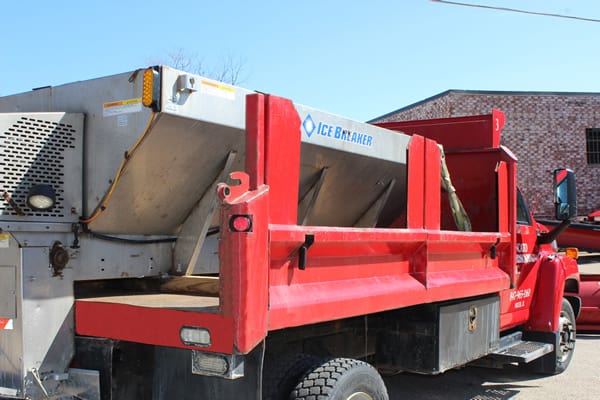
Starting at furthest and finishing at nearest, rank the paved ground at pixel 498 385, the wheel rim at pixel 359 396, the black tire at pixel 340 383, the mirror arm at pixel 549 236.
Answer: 1. the mirror arm at pixel 549 236
2. the paved ground at pixel 498 385
3. the wheel rim at pixel 359 396
4. the black tire at pixel 340 383

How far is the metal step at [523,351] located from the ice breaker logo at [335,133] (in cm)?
253

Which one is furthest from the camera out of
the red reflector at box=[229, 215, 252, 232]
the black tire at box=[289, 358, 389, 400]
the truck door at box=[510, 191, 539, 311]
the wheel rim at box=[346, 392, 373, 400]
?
the truck door at box=[510, 191, 539, 311]

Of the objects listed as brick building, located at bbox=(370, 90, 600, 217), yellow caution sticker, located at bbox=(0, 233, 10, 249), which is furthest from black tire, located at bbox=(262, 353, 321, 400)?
brick building, located at bbox=(370, 90, 600, 217)

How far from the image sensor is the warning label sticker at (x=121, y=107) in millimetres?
3113

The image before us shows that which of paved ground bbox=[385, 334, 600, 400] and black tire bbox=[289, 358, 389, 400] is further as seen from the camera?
paved ground bbox=[385, 334, 600, 400]

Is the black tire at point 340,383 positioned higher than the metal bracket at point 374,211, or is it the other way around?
the metal bracket at point 374,211

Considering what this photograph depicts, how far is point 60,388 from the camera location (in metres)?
3.14

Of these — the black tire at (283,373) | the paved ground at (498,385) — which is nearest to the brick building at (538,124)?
the paved ground at (498,385)

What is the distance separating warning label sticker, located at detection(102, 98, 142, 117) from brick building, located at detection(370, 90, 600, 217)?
19.8 metres

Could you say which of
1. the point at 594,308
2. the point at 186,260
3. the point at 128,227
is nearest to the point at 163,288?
the point at 186,260

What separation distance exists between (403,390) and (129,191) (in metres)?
A: 4.32

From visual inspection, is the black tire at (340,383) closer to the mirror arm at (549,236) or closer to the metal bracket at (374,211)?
the metal bracket at (374,211)

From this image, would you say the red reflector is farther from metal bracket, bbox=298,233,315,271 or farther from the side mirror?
the side mirror

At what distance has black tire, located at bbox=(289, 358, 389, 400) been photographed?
126 inches
